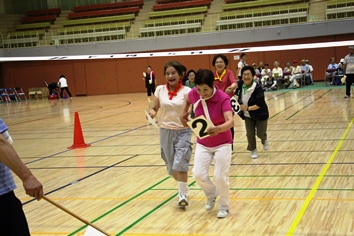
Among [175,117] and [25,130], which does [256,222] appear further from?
[25,130]

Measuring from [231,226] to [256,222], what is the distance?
292mm

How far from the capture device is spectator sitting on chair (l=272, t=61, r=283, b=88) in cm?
2572

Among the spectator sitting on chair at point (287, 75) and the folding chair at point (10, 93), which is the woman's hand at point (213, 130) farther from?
the folding chair at point (10, 93)

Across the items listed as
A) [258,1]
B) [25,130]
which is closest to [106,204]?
[25,130]

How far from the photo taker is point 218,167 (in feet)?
18.5

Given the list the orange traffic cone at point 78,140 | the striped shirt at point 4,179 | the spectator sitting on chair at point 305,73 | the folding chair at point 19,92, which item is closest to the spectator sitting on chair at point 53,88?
the folding chair at point 19,92

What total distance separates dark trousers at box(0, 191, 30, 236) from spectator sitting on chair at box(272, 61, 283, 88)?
76.7ft

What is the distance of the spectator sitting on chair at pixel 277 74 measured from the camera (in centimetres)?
2572

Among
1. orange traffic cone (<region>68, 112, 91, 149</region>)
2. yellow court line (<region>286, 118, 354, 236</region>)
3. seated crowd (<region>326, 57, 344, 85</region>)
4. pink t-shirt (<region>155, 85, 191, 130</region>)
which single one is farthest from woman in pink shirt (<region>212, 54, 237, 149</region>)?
seated crowd (<region>326, 57, 344, 85</region>)

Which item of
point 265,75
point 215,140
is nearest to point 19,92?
point 265,75

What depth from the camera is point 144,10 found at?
37875mm

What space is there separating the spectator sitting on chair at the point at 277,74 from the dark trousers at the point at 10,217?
23363 mm

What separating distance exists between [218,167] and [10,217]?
2816 millimetres

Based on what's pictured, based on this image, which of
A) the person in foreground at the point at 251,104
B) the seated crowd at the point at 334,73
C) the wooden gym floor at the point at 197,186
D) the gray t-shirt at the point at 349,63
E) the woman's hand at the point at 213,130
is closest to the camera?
the woman's hand at the point at 213,130
